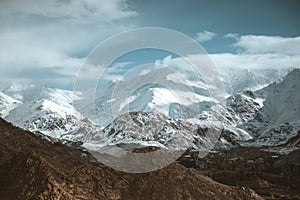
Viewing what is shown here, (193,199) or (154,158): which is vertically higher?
(154,158)

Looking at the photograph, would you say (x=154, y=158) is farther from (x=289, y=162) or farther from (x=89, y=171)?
(x=289, y=162)

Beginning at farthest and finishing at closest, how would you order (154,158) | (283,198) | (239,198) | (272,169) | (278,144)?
(278,144)
(272,169)
(283,198)
(154,158)
(239,198)

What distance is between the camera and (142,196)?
24.3 m

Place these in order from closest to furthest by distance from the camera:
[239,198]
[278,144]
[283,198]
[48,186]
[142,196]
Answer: [48,186]
[142,196]
[239,198]
[283,198]
[278,144]

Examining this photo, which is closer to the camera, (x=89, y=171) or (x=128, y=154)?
(x=89, y=171)

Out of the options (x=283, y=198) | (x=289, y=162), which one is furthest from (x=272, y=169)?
(x=283, y=198)

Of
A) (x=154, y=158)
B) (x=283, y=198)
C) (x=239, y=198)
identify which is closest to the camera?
(x=239, y=198)

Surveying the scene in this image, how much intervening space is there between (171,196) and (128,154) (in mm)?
6498

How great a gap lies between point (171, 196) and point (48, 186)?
7948 mm

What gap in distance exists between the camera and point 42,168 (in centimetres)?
2220

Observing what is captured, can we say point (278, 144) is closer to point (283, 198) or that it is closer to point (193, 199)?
point (283, 198)

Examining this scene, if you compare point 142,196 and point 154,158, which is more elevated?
point 154,158

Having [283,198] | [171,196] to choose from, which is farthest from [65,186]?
[283,198]

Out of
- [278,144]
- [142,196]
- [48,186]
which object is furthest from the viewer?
[278,144]
